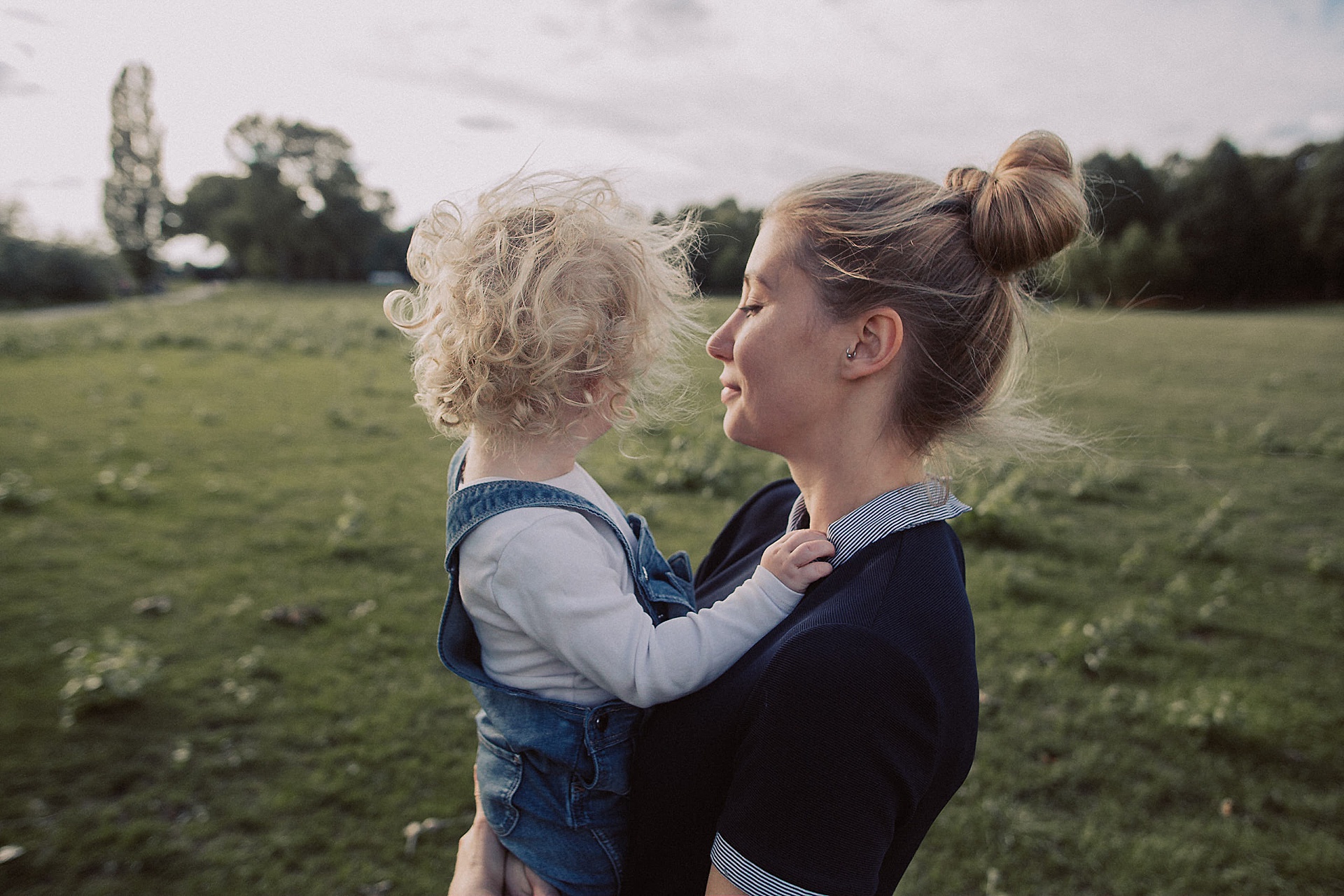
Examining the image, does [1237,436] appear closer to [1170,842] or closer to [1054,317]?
[1170,842]

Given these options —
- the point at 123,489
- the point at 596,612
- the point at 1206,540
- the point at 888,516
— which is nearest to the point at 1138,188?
the point at 1206,540

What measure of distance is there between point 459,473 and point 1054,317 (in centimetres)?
186

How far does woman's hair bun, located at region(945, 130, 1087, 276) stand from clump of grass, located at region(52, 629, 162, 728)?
16.6 feet

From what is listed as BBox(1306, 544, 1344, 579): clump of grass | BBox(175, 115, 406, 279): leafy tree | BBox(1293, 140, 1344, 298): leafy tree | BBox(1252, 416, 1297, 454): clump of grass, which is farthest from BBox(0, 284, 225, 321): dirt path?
BBox(1293, 140, 1344, 298): leafy tree

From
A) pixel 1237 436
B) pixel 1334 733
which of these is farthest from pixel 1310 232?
pixel 1334 733

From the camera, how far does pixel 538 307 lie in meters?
1.80

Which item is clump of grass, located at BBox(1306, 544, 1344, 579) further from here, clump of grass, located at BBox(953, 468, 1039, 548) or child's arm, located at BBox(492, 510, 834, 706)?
child's arm, located at BBox(492, 510, 834, 706)

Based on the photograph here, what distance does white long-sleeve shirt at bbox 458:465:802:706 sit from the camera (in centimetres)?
157

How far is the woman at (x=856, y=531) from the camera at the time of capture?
1.25 meters

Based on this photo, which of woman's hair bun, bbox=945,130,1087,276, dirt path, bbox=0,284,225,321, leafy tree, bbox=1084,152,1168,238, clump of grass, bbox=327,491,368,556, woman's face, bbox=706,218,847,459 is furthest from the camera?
leafy tree, bbox=1084,152,1168,238

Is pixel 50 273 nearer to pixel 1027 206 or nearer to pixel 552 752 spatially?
pixel 552 752

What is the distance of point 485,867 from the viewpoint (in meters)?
1.84

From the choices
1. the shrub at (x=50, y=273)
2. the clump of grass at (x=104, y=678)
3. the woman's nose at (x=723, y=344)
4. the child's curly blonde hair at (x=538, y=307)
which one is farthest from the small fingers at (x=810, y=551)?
the shrub at (x=50, y=273)

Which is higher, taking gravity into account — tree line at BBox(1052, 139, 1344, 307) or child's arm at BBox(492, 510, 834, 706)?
tree line at BBox(1052, 139, 1344, 307)
